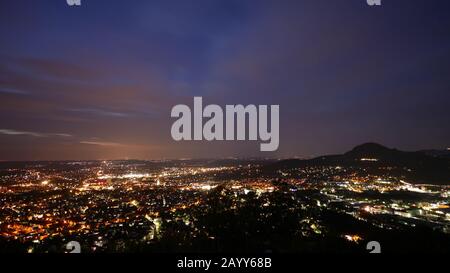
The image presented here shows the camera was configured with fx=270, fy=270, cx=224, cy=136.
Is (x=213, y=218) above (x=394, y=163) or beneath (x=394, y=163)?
beneath

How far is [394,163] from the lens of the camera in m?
27.8

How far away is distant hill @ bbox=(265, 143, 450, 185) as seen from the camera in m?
22.5

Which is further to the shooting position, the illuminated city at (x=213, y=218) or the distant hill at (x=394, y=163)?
the distant hill at (x=394, y=163)

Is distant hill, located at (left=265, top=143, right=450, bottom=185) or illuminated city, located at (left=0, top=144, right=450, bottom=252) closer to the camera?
illuminated city, located at (left=0, top=144, right=450, bottom=252)

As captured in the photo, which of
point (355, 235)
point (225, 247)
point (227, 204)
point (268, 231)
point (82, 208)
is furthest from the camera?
point (82, 208)

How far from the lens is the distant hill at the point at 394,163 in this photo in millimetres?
22484

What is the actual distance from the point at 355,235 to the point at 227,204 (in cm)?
479

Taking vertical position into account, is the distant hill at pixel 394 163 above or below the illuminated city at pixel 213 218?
above

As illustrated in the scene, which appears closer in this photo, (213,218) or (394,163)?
(213,218)

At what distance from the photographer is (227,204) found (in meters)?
11.1
